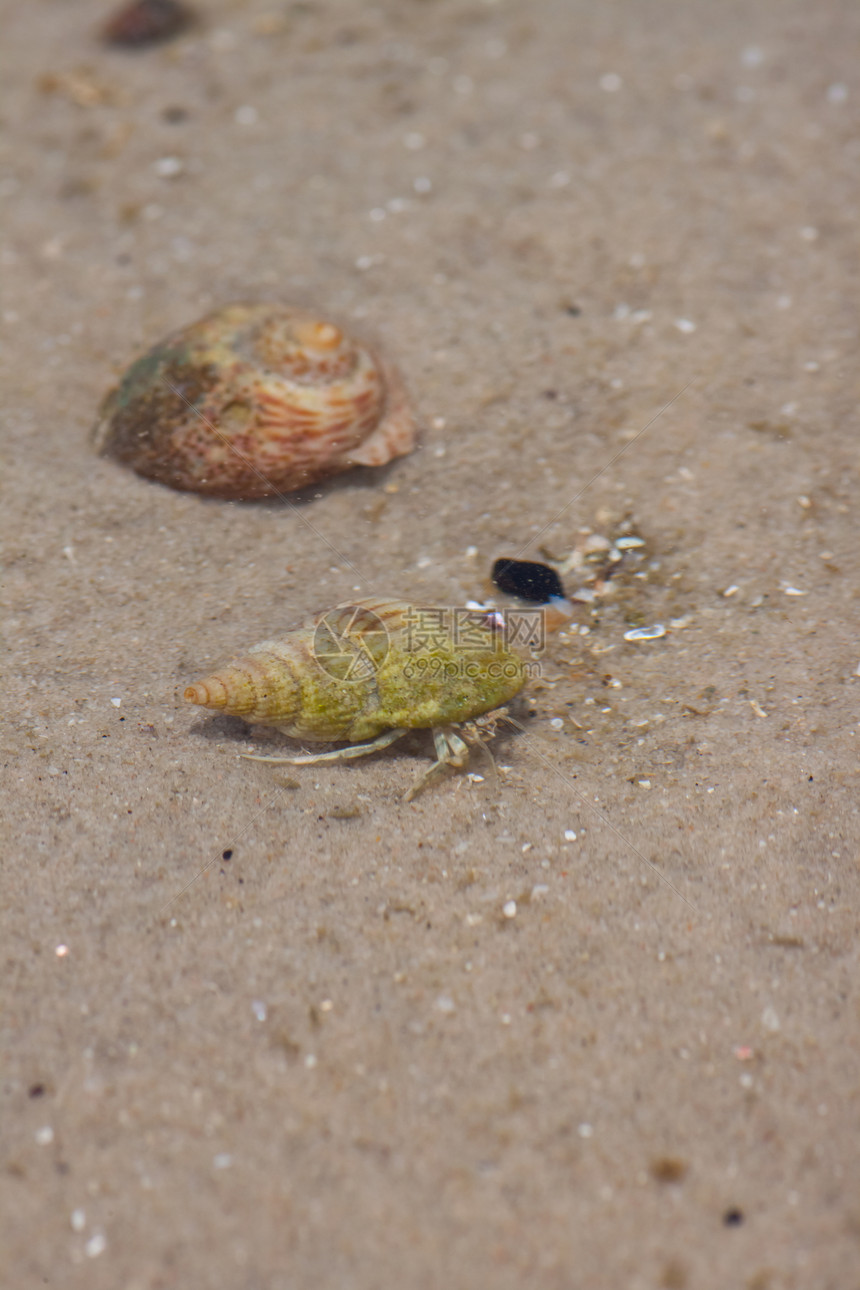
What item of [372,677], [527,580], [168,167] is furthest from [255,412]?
[168,167]

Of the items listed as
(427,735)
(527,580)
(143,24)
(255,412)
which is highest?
(143,24)

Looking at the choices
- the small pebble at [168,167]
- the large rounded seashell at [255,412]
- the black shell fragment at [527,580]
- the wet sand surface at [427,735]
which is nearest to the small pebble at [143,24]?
the wet sand surface at [427,735]

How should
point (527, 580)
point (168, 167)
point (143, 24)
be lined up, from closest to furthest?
point (527, 580), point (168, 167), point (143, 24)

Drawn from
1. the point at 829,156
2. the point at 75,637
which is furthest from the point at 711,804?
the point at 829,156

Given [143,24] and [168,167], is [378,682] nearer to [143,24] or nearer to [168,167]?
[168,167]

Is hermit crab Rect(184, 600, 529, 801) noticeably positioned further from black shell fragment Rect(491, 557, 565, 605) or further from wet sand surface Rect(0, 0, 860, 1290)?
black shell fragment Rect(491, 557, 565, 605)

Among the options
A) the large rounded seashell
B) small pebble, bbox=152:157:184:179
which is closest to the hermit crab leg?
the large rounded seashell

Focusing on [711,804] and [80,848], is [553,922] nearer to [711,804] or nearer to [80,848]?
[711,804]

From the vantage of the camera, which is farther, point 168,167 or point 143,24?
point 143,24

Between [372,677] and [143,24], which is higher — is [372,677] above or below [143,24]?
below
